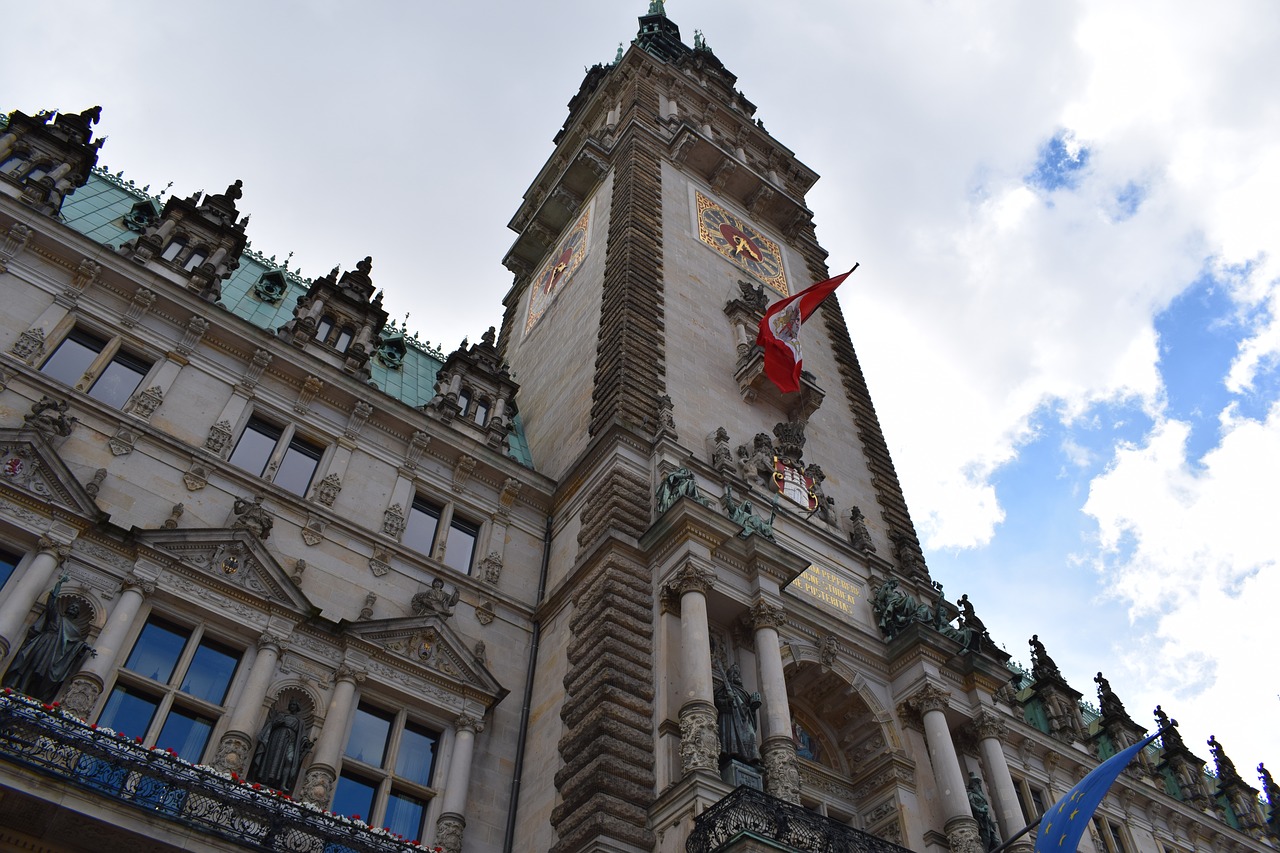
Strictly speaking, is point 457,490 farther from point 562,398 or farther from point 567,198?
point 567,198

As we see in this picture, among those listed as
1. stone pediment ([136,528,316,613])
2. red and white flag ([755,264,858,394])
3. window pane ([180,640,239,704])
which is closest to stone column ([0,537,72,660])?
stone pediment ([136,528,316,613])

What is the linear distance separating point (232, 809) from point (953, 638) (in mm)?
14845

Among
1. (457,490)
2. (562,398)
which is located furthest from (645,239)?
(457,490)

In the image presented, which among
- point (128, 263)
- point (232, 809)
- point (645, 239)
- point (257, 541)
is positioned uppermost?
point (645, 239)

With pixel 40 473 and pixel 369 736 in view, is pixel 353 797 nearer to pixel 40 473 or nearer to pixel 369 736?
pixel 369 736

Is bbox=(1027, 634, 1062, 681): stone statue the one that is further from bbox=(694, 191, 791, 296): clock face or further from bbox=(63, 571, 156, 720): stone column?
bbox=(63, 571, 156, 720): stone column

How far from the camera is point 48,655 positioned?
14.2 metres

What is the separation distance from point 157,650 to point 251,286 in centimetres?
1237

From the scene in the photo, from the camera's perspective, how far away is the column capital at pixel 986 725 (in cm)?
2073

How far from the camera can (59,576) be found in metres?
15.5

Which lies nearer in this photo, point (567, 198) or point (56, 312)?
point (56, 312)

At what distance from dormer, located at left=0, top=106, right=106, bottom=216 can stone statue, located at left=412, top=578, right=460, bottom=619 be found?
10.8 m

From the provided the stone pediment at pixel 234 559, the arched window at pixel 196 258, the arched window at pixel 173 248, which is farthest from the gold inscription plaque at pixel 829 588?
the arched window at pixel 173 248

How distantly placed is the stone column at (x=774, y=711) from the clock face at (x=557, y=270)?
17.8 metres
